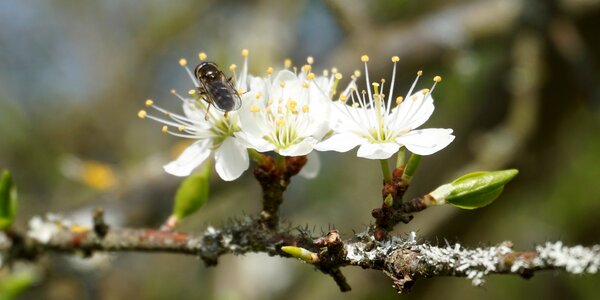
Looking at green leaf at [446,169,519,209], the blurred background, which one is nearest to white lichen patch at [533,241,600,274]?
green leaf at [446,169,519,209]

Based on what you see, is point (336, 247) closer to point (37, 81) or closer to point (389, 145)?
point (389, 145)

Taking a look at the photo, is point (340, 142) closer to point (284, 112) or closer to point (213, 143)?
point (284, 112)

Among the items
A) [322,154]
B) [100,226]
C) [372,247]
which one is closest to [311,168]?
[372,247]

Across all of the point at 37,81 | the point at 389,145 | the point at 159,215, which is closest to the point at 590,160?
the point at 159,215

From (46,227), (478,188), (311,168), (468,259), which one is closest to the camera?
(468,259)

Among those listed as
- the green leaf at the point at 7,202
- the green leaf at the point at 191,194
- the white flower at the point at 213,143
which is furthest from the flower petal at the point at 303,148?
the green leaf at the point at 7,202

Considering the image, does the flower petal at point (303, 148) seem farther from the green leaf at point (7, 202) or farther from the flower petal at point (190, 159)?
the green leaf at point (7, 202)
